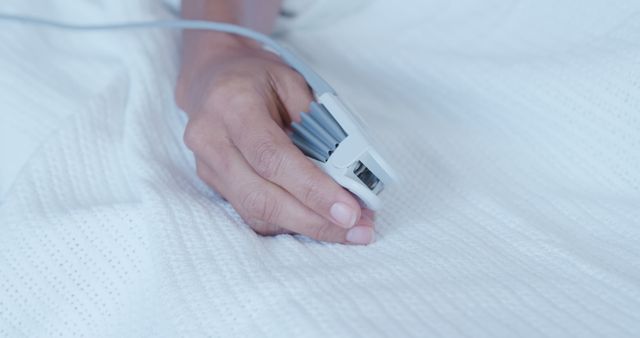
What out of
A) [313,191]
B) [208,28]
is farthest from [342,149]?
[208,28]

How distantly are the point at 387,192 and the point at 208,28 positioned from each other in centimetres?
25

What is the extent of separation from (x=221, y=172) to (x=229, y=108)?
55mm

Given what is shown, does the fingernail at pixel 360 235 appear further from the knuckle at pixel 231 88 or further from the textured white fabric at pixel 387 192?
the knuckle at pixel 231 88

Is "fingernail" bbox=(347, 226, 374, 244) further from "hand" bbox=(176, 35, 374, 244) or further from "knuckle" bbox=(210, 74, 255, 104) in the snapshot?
"knuckle" bbox=(210, 74, 255, 104)

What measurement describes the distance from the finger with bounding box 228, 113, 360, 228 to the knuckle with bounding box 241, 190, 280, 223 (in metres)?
0.02

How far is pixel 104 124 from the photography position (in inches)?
26.3

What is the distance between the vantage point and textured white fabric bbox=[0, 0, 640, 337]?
19.0 inches

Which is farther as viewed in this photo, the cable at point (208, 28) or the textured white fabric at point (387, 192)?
the cable at point (208, 28)

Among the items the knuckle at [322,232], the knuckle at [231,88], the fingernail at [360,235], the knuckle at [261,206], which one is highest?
the knuckle at [231,88]

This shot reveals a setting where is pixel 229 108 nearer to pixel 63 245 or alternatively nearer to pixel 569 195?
pixel 63 245

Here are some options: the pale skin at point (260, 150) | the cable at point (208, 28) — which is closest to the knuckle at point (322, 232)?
the pale skin at point (260, 150)

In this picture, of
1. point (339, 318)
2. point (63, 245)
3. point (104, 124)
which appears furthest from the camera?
point (104, 124)

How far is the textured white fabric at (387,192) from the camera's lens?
48cm

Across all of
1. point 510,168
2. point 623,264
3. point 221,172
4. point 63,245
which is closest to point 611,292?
point 623,264
